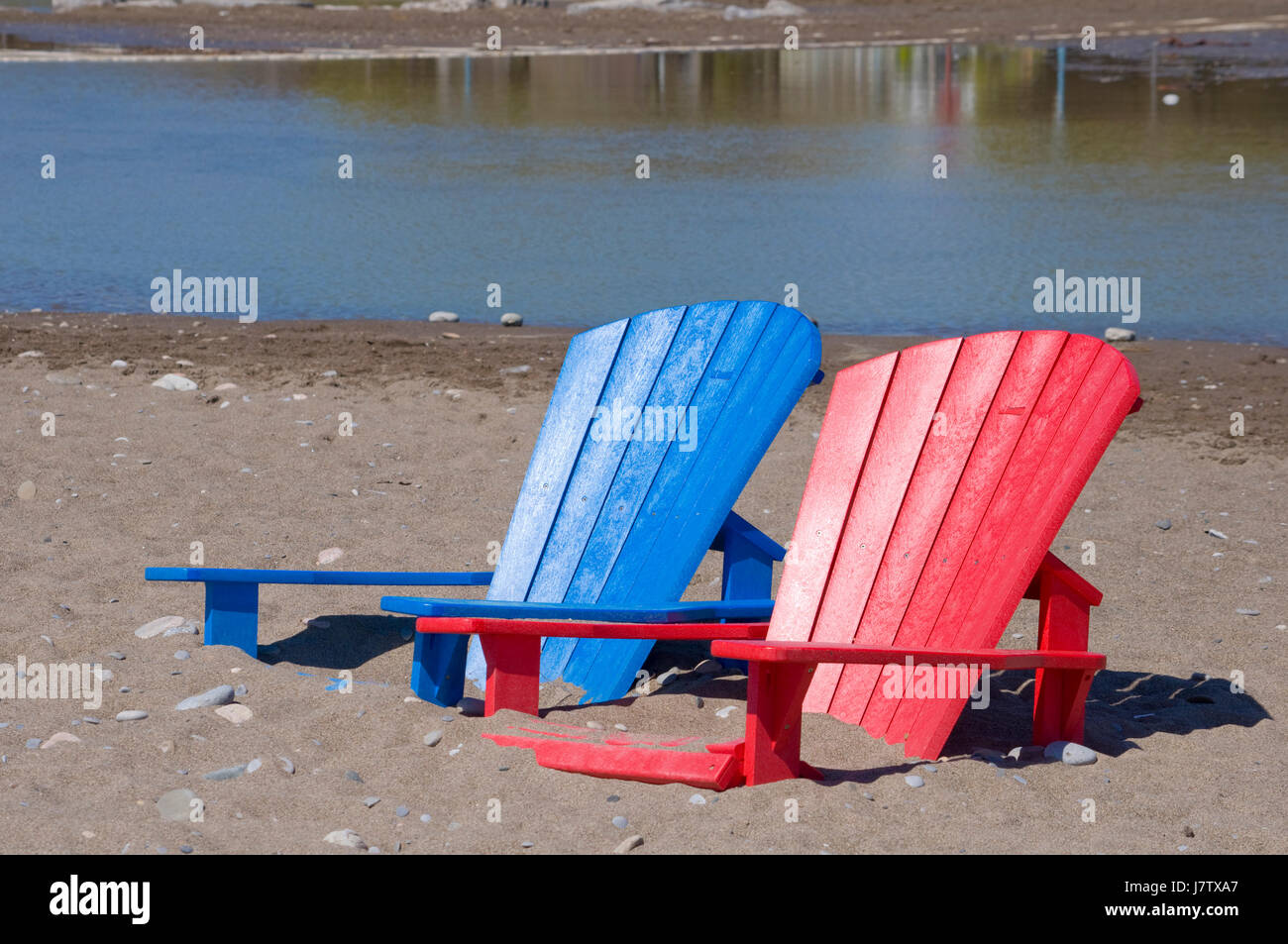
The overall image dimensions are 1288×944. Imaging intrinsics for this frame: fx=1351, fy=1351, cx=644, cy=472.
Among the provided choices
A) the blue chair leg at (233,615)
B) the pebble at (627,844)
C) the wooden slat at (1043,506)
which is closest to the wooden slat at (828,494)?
the wooden slat at (1043,506)

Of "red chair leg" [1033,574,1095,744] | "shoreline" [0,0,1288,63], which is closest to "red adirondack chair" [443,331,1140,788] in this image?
"red chair leg" [1033,574,1095,744]

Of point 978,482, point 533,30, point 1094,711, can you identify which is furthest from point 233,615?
point 533,30

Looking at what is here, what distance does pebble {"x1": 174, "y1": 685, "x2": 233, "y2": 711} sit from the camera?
3441 millimetres

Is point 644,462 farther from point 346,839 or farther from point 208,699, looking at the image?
point 346,839

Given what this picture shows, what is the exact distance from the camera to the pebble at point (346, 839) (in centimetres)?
276

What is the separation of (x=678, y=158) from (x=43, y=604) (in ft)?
38.6

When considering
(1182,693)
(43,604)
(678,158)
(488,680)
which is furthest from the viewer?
(678,158)

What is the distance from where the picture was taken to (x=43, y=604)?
412 cm

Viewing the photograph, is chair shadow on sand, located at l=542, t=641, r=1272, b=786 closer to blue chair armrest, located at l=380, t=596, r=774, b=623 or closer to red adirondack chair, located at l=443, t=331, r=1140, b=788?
red adirondack chair, located at l=443, t=331, r=1140, b=788

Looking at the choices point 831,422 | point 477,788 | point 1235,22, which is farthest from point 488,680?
point 1235,22

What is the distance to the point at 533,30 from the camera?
32.2 metres

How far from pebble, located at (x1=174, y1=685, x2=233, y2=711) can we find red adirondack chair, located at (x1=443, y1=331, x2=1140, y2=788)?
0.78m

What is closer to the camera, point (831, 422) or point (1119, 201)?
point (831, 422)
